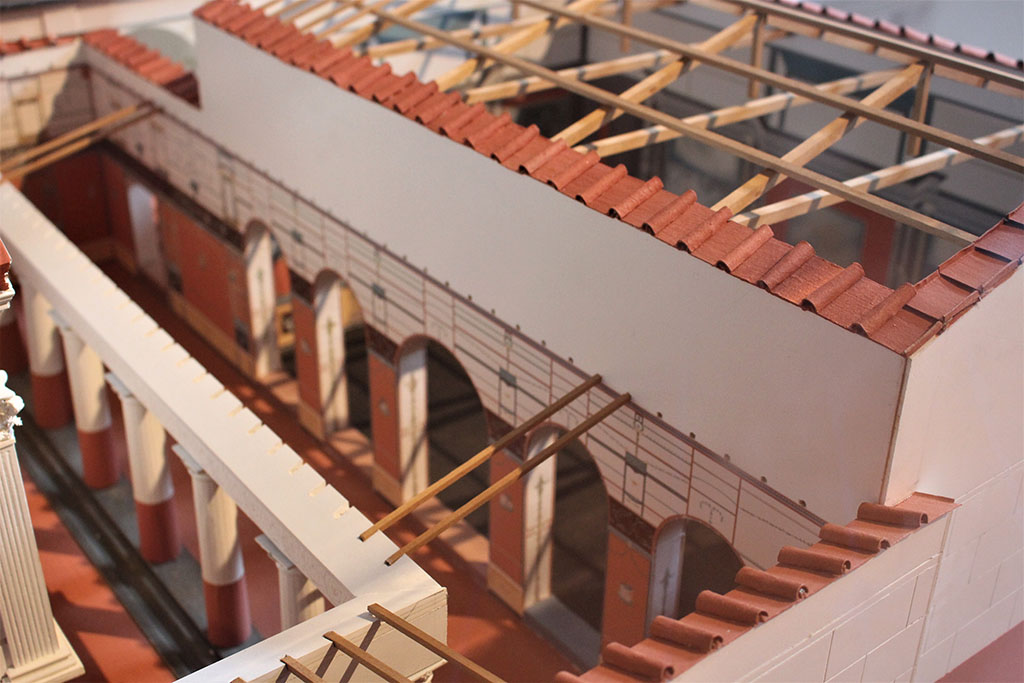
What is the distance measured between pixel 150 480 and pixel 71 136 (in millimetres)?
6676

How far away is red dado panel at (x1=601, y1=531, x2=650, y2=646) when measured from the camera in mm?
11734

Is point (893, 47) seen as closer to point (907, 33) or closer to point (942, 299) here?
point (907, 33)

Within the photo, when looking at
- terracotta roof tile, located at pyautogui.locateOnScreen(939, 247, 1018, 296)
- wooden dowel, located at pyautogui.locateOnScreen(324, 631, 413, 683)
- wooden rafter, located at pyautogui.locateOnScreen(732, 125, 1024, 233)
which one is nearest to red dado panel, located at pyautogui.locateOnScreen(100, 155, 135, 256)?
wooden rafter, located at pyautogui.locateOnScreen(732, 125, 1024, 233)

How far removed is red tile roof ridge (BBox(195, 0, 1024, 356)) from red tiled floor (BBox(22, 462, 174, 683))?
6.38 m

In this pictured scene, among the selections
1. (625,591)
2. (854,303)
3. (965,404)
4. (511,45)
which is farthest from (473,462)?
(511,45)

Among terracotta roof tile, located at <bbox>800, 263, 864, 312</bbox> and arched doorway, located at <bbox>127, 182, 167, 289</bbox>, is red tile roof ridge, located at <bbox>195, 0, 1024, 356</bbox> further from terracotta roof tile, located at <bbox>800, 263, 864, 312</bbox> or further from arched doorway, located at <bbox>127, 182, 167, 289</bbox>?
arched doorway, located at <bbox>127, 182, 167, 289</bbox>

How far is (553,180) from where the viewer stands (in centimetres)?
1095

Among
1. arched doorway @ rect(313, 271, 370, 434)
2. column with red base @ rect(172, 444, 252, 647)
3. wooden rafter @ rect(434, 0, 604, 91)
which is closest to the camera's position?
column with red base @ rect(172, 444, 252, 647)

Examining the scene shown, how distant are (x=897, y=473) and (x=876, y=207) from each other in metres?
2.21

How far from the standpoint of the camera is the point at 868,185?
1127cm

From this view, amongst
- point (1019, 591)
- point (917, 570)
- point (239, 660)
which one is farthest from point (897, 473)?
point (239, 660)

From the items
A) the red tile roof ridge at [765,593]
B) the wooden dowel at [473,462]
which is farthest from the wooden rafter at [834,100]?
the wooden dowel at [473,462]

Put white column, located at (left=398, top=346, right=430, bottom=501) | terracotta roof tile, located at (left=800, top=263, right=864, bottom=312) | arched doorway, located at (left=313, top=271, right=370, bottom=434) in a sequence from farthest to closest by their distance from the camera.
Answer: arched doorway, located at (left=313, top=271, right=370, bottom=434)
white column, located at (left=398, top=346, right=430, bottom=501)
terracotta roof tile, located at (left=800, top=263, right=864, bottom=312)

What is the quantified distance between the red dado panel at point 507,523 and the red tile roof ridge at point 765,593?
15.7 feet
